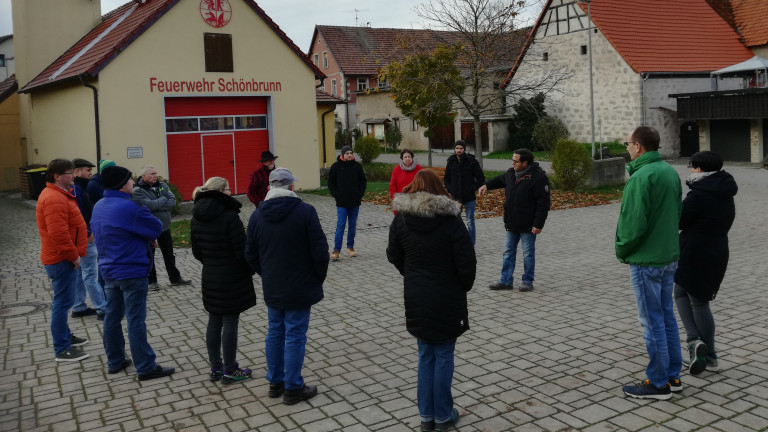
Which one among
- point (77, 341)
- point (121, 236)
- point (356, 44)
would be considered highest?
point (356, 44)

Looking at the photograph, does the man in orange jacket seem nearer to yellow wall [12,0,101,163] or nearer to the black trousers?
the black trousers

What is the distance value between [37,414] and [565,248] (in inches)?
360

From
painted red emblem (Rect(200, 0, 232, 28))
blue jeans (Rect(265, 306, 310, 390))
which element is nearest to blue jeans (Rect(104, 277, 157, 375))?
blue jeans (Rect(265, 306, 310, 390))

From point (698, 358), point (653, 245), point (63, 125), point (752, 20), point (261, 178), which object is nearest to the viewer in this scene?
point (653, 245)

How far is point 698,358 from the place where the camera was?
19.1 feet

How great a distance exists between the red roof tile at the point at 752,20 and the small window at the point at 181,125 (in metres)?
33.5

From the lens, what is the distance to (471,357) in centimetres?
656

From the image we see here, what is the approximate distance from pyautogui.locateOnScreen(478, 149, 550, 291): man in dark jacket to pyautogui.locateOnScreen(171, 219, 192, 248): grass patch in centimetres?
679

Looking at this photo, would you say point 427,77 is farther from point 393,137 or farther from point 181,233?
point 393,137

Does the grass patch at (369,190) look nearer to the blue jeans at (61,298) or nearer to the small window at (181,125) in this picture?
the small window at (181,125)

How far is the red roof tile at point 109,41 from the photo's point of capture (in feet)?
65.9

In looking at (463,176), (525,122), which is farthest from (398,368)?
(525,122)

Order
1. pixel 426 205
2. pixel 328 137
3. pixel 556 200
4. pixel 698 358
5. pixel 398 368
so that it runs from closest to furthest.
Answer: pixel 426 205
pixel 698 358
pixel 398 368
pixel 556 200
pixel 328 137

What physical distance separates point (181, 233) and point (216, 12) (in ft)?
29.0
